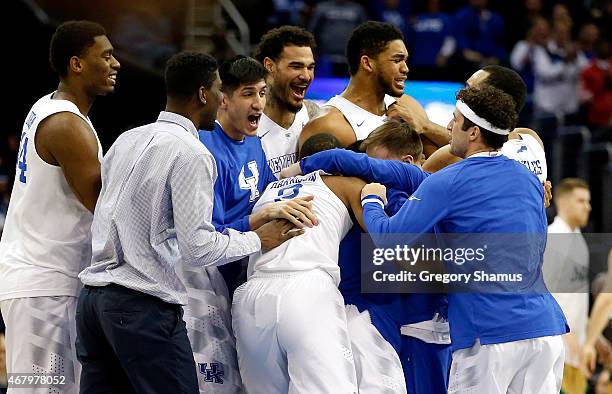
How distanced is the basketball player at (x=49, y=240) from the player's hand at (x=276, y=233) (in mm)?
898

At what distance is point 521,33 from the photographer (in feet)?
52.7

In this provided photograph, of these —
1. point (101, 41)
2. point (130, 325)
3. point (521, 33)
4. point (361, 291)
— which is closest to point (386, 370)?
point (361, 291)

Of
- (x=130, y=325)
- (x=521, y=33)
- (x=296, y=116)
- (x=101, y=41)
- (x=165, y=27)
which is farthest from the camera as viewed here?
(x=521, y=33)

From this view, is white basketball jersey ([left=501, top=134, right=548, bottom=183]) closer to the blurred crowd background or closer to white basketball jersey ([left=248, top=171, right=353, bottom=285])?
white basketball jersey ([left=248, top=171, right=353, bottom=285])

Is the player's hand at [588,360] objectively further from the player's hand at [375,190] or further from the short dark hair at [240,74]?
the short dark hair at [240,74]

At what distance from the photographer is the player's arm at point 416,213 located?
5230 mm

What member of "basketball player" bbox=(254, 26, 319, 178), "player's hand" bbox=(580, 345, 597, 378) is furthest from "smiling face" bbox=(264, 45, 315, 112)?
"player's hand" bbox=(580, 345, 597, 378)

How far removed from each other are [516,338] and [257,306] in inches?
52.1

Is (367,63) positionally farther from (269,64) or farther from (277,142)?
(277,142)

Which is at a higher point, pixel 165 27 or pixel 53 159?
pixel 165 27

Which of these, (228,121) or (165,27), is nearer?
(228,121)

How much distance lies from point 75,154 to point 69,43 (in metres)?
0.68

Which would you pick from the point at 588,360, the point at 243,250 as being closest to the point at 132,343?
the point at 243,250

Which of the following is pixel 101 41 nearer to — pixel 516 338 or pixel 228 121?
pixel 228 121
